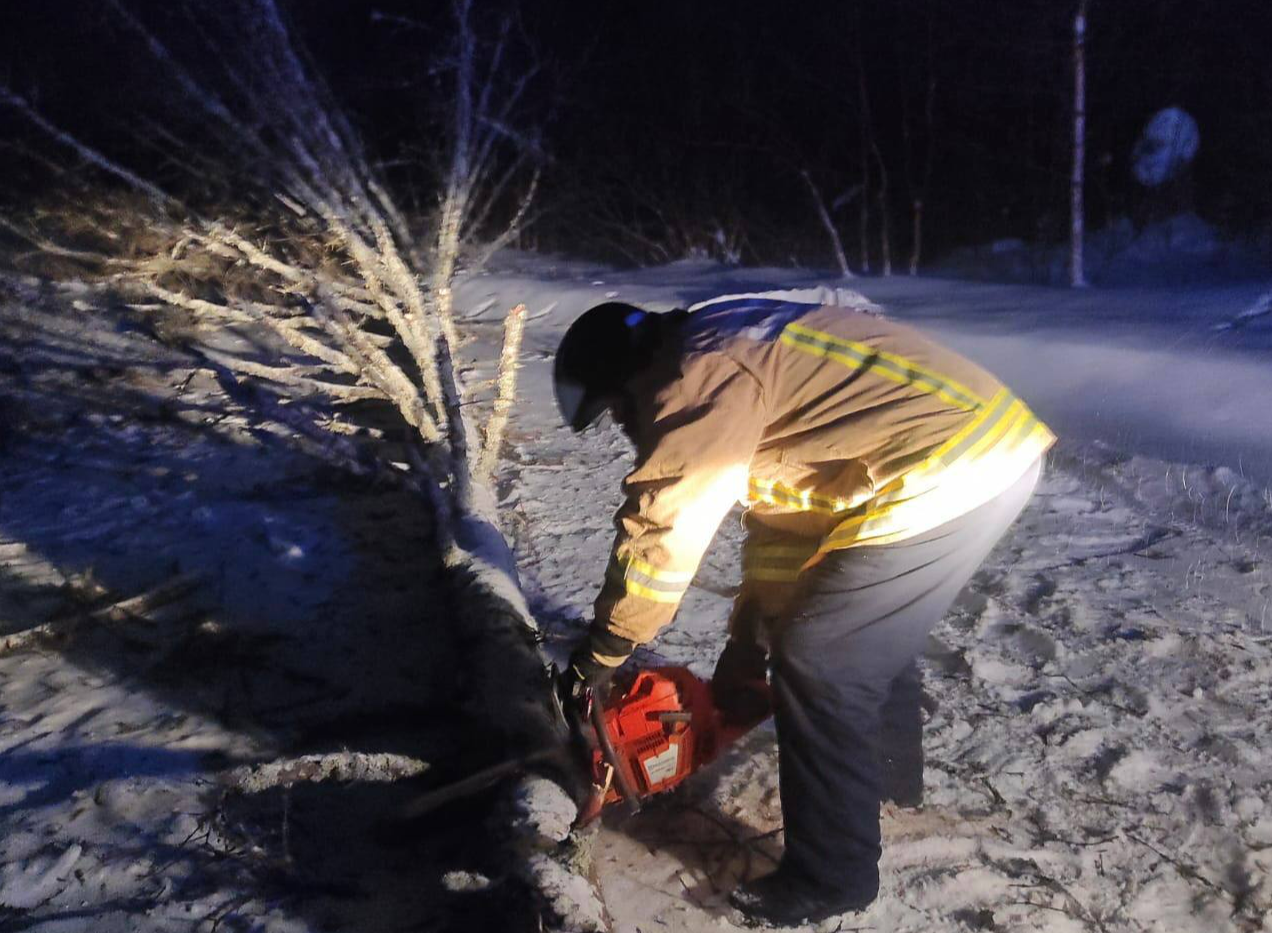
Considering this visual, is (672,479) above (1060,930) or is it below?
above

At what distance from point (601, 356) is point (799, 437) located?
44 cm

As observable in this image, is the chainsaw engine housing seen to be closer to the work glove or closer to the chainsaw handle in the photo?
the chainsaw handle

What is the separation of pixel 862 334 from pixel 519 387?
15.8 ft

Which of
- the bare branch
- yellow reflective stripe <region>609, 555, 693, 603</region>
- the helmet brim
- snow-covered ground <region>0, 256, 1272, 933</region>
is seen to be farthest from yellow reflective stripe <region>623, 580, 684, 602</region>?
the bare branch

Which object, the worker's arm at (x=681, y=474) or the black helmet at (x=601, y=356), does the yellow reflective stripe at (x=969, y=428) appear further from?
the black helmet at (x=601, y=356)

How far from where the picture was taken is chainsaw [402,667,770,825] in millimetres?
2104

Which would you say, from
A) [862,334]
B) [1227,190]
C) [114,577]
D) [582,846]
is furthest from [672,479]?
[1227,190]

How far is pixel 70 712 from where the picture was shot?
9.77ft

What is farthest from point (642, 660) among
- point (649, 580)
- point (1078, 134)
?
point (1078, 134)

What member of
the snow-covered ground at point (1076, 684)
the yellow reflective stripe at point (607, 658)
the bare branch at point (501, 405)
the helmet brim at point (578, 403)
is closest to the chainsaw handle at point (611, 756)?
the yellow reflective stripe at point (607, 658)

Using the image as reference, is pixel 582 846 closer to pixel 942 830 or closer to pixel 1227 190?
pixel 942 830

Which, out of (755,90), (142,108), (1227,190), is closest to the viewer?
(142,108)

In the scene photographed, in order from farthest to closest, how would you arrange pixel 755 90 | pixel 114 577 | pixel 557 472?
pixel 755 90 < pixel 557 472 < pixel 114 577

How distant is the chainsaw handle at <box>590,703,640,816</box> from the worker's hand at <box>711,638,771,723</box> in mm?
345
